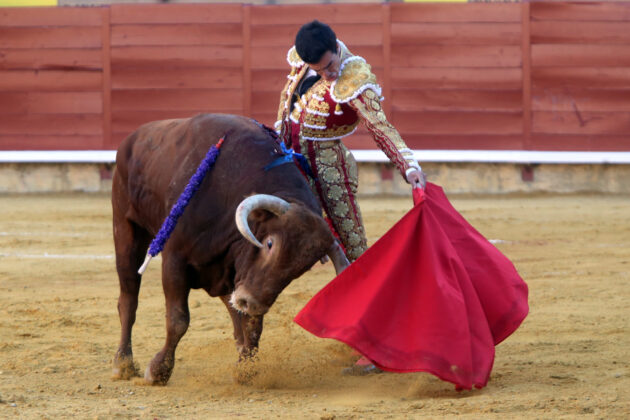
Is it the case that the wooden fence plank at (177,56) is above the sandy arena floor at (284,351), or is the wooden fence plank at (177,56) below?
above

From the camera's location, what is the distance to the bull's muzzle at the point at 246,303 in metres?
3.00

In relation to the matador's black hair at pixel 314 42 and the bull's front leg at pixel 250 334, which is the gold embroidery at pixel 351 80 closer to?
the matador's black hair at pixel 314 42

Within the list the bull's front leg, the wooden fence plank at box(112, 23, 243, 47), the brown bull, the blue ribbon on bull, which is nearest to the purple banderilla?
the brown bull

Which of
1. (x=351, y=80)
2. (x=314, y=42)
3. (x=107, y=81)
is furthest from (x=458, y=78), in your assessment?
(x=314, y=42)

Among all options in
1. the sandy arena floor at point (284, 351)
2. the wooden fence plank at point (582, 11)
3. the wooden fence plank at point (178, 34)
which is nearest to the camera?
the sandy arena floor at point (284, 351)

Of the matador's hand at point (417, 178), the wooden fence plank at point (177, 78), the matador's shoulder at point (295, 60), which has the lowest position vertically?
the wooden fence plank at point (177, 78)

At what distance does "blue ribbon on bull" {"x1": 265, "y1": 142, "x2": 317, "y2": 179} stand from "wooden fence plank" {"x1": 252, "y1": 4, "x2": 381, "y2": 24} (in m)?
5.79

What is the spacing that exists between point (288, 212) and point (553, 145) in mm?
6488

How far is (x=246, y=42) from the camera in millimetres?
9141

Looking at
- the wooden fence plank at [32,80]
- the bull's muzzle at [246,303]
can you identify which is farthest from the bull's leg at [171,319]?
the wooden fence plank at [32,80]

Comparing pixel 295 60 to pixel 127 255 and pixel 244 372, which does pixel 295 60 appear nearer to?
pixel 127 255

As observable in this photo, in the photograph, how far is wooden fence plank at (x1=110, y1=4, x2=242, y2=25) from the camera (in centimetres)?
910

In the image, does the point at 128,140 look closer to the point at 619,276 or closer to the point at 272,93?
the point at 619,276

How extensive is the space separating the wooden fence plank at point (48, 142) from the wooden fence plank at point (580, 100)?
4.11 meters
